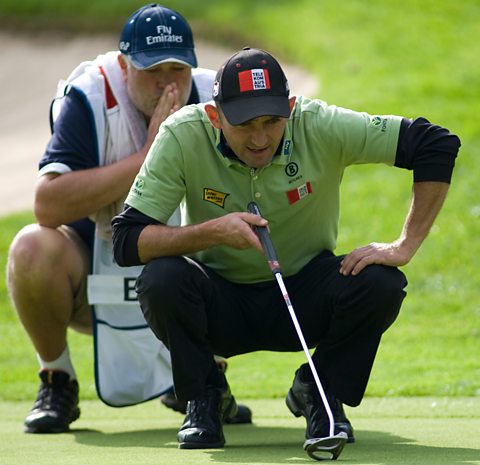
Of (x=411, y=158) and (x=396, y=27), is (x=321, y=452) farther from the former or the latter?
(x=396, y=27)

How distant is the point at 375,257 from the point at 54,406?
1878 millimetres

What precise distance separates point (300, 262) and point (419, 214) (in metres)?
0.55

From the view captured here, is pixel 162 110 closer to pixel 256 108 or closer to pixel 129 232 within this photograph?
pixel 129 232

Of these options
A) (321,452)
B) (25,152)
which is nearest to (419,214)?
(321,452)

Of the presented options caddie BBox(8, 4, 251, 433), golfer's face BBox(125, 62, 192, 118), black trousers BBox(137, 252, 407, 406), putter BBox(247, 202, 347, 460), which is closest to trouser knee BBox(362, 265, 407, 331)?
black trousers BBox(137, 252, 407, 406)

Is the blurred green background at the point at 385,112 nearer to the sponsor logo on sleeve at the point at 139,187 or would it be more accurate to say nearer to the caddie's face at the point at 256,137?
the caddie's face at the point at 256,137

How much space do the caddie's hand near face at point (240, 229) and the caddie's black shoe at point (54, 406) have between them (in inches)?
62.2

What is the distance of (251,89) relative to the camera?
4.98 meters

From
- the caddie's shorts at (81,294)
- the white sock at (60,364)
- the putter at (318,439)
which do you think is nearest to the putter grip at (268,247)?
the putter at (318,439)

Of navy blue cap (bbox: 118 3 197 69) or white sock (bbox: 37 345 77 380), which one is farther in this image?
white sock (bbox: 37 345 77 380)

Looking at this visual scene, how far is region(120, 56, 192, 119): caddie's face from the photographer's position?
632cm

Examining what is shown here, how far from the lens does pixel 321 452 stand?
4.79m

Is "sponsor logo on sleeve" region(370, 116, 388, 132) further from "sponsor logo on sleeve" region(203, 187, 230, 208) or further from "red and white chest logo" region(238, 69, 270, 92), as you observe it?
"sponsor logo on sleeve" region(203, 187, 230, 208)

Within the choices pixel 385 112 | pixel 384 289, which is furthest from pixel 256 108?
pixel 385 112
